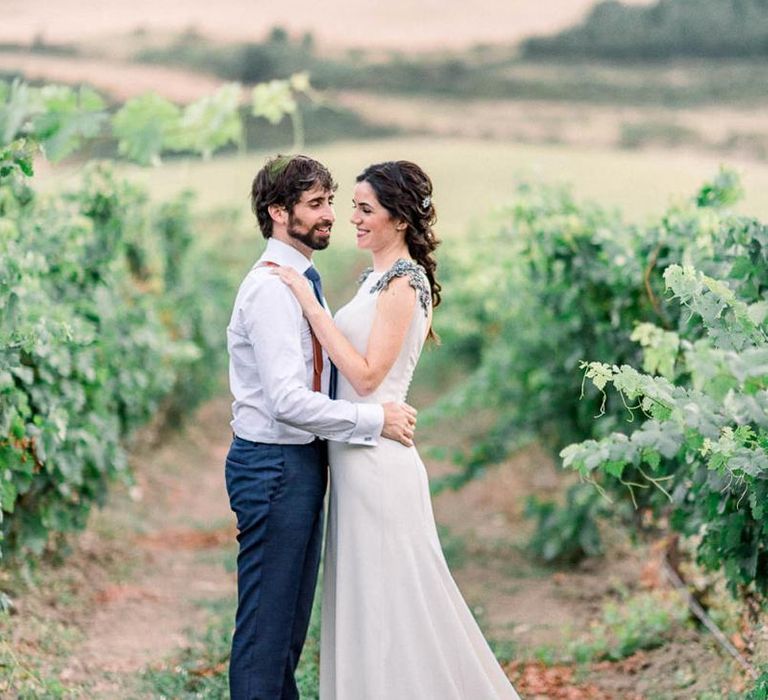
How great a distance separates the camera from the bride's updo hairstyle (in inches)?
170

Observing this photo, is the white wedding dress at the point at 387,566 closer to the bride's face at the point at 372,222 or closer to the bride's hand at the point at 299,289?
the bride's face at the point at 372,222

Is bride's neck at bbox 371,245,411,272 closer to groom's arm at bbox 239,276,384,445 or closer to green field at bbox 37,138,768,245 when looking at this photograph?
groom's arm at bbox 239,276,384,445

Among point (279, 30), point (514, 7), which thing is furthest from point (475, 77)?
point (279, 30)

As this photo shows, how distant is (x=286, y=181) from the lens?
4.22 meters

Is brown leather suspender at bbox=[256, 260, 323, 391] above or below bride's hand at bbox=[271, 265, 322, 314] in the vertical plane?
below

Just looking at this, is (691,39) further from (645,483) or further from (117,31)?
(645,483)

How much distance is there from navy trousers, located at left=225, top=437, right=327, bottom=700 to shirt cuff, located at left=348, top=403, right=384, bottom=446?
0.66 feet

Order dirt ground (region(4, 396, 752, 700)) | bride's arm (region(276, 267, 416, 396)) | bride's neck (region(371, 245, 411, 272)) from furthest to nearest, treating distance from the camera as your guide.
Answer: dirt ground (region(4, 396, 752, 700)) → bride's neck (region(371, 245, 411, 272)) → bride's arm (region(276, 267, 416, 396))

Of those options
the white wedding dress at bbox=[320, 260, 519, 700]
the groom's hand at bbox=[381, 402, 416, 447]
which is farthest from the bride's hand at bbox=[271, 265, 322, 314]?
the groom's hand at bbox=[381, 402, 416, 447]

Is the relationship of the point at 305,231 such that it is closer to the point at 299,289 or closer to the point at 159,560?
the point at 299,289

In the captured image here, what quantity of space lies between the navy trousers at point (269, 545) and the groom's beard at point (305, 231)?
72 centimetres

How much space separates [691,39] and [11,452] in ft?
69.7

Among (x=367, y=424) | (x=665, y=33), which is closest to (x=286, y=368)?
(x=367, y=424)

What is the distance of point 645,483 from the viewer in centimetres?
666
